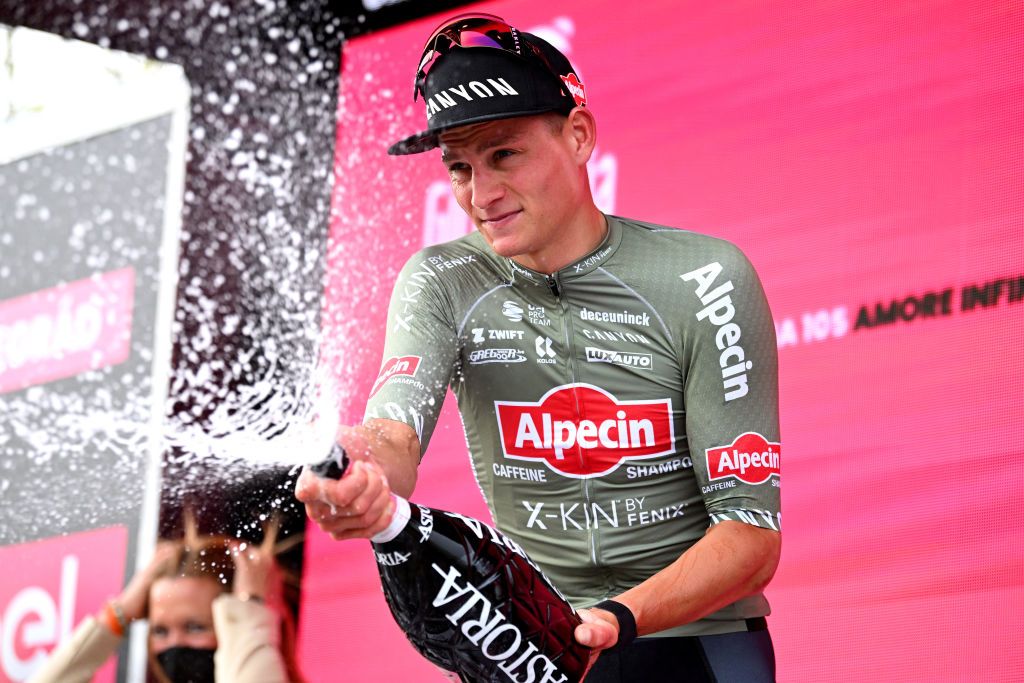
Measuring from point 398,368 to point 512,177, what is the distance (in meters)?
0.35

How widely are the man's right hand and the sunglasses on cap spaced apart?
0.80m

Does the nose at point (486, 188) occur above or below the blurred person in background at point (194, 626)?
above

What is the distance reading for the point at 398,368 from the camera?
1.93m

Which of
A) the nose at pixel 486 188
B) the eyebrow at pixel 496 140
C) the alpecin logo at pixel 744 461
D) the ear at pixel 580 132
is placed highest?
the ear at pixel 580 132

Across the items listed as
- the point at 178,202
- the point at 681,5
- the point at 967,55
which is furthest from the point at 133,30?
the point at 967,55

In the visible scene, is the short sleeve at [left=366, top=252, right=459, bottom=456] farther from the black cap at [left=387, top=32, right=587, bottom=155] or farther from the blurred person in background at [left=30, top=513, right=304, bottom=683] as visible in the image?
the blurred person in background at [left=30, top=513, right=304, bottom=683]

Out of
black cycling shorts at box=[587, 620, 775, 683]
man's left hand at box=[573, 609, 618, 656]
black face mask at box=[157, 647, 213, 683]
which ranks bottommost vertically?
black cycling shorts at box=[587, 620, 775, 683]

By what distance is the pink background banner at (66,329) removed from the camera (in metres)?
4.12

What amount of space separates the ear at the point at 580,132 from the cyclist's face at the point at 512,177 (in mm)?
33

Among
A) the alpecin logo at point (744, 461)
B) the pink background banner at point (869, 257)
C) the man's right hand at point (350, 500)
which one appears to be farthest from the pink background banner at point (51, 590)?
the man's right hand at point (350, 500)

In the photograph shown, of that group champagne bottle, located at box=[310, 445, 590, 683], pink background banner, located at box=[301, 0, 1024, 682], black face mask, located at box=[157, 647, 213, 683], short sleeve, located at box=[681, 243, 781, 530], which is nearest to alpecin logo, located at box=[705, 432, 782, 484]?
short sleeve, located at box=[681, 243, 781, 530]

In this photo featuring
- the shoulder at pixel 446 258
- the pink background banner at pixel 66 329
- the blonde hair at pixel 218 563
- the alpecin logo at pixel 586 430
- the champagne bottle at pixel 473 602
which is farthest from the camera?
the pink background banner at pixel 66 329

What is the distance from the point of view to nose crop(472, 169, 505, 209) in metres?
1.96

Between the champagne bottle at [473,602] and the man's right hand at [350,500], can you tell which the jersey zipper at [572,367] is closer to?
the champagne bottle at [473,602]
